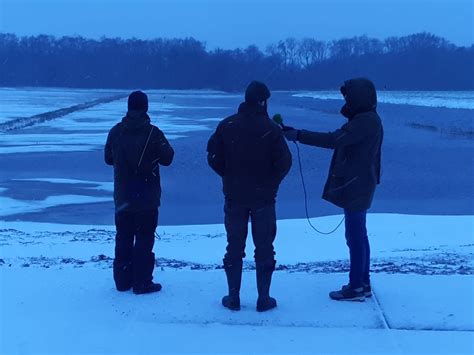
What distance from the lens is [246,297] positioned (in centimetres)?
514

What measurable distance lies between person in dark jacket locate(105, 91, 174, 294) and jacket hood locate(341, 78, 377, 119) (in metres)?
1.37

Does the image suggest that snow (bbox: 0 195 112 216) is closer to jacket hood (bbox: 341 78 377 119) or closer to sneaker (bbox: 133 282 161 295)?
sneaker (bbox: 133 282 161 295)

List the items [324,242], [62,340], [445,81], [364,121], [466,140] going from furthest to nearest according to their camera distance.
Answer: [445,81] → [466,140] → [324,242] → [364,121] → [62,340]

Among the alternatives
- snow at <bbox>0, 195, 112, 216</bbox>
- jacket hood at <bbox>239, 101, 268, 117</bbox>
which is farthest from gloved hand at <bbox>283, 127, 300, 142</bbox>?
snow at <bbox>0, 195, 112, 216</bbox>

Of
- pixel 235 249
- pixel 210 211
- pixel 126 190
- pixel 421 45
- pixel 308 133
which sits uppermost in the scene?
pixel 421 45

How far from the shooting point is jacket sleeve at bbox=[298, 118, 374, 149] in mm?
4703

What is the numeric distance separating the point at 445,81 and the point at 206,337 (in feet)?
304

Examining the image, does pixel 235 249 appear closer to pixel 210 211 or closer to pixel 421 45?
pixel 210 211

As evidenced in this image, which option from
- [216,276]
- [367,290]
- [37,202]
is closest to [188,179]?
[37,202]

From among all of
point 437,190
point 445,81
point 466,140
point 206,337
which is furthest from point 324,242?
point 445,81

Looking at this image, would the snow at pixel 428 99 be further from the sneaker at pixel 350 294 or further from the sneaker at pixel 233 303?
the sneaker at pixel 233 303

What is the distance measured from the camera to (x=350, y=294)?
16.5 feet

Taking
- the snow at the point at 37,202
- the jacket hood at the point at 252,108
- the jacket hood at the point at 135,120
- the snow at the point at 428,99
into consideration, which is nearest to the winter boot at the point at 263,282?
the jacket hood at the point at 252,108

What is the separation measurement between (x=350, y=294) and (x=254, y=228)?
0.91 metres
